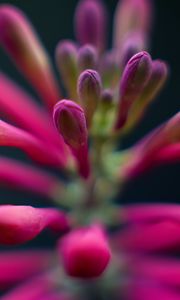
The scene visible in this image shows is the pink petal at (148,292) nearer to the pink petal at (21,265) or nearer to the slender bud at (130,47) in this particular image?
the pink petal at (21,265)

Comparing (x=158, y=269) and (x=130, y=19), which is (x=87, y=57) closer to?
(x=130, y=19)

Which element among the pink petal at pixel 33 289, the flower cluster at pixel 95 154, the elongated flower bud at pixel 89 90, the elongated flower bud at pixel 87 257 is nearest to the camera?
the elongated flower bud at pixel 87 257

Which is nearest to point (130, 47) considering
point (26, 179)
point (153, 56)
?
point (26, 179)

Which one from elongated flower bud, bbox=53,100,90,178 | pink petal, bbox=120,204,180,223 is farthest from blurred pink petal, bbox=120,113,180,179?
elongated flower bud, bbox=53,100,90,178

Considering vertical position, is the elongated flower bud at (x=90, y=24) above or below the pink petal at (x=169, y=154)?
above

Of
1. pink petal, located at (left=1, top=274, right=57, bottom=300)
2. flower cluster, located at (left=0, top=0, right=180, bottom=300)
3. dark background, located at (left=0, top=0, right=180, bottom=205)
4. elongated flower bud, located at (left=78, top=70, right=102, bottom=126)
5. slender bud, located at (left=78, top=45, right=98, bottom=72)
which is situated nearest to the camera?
elongated flower bud, located at (left=78, top=70, right=102, bottom=126)

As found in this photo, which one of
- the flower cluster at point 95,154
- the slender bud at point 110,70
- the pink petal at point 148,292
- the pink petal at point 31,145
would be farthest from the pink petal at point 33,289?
the slender bud at point 110,70

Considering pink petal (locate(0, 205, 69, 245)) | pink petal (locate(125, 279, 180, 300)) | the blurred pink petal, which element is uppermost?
the blurred pink petal

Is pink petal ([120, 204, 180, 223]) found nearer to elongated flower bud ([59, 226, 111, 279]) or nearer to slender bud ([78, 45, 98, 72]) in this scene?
elongated flower bud ([59, 226, 111, 279])
